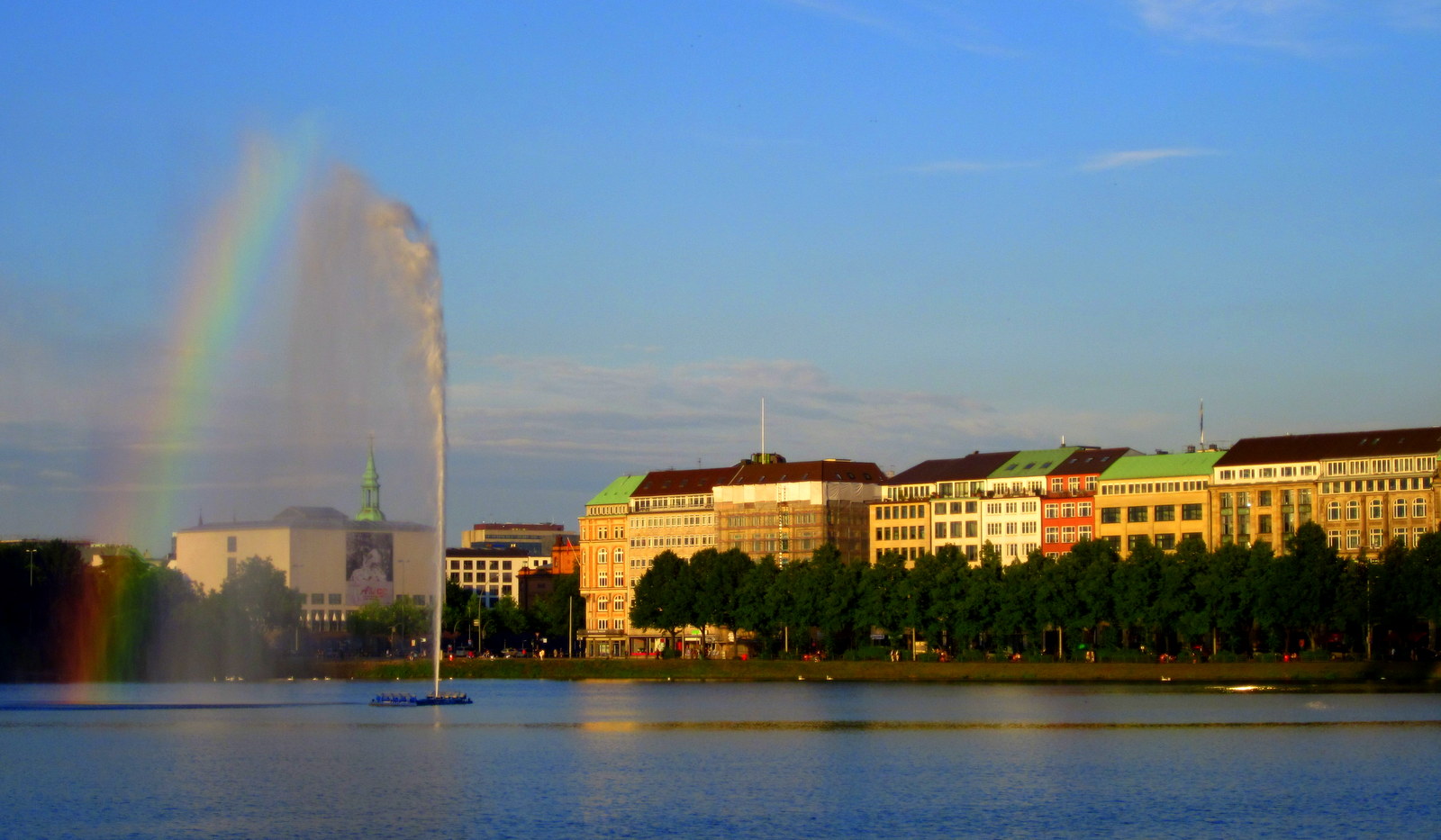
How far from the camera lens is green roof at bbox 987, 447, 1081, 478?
190 metres

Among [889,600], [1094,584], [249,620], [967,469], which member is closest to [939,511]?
[967,469]

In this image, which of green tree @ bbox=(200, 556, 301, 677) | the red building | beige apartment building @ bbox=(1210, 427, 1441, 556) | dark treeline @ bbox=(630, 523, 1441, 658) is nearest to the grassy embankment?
dark treeline @ bbox=(630, 523, 1441, 658)

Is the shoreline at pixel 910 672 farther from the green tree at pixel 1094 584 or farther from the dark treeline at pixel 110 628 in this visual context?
the dark treeline at pixel 110 628

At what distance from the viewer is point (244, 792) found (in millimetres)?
67375

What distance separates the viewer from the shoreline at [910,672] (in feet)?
447

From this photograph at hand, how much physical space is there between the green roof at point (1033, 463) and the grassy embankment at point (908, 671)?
34736 mm

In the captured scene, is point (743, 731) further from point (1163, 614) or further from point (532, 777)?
point (1163, 614)

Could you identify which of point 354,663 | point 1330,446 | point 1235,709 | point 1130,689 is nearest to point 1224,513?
point 1330,446

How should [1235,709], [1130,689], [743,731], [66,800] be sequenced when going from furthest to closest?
[1130,689] < [1235,709] < [743,731] < [66,800]

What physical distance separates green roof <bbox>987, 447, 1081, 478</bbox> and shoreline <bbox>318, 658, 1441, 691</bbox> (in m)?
33.8

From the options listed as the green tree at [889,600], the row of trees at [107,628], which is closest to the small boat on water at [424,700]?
the green tree at [889,600]

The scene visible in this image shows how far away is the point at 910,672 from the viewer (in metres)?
159

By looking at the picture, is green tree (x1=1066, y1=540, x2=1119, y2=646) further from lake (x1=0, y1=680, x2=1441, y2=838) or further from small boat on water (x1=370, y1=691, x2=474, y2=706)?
small boat on water (x1=370, y1=691, x2=474, y2=706)

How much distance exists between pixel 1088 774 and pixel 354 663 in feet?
392
